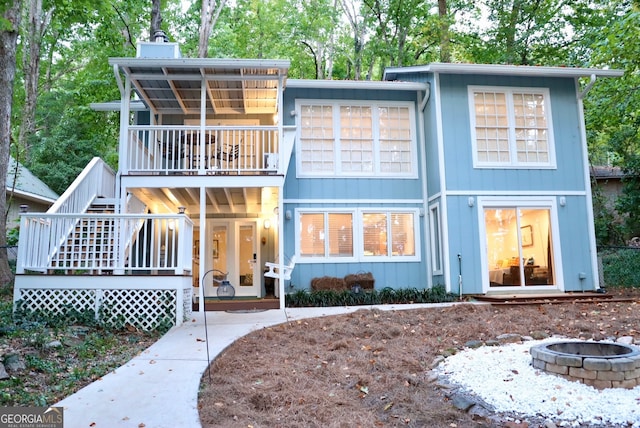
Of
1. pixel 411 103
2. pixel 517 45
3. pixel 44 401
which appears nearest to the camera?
pixel 44 401

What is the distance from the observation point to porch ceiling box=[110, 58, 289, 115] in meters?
8.98

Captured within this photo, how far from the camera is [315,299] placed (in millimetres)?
9781

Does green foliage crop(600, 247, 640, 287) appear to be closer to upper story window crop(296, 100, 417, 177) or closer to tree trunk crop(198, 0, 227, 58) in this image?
upper story window crop(296, 100, 417, 177)

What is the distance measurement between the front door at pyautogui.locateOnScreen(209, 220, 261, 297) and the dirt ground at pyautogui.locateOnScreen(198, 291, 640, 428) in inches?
158

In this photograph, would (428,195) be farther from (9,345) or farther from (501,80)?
(9,345)

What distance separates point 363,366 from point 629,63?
10.6 m

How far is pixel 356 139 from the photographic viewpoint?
1130 centimetres

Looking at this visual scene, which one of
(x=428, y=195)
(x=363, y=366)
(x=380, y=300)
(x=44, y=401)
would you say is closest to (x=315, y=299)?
(x=380, y=300)

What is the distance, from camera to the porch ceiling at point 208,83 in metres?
8.98

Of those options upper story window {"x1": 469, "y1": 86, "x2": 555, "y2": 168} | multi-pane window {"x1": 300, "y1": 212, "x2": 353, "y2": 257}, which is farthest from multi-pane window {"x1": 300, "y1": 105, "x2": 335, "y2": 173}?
upper story window {"x1": 469, "y1": 86, "x2": 555, "y2": 168}

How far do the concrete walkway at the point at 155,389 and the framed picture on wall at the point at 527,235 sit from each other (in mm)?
6853

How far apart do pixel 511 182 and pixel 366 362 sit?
6851mm

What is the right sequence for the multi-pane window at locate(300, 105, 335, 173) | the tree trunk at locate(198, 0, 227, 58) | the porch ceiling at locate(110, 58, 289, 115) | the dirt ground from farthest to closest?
1. the tree trunk at locate(198, 0, 227, 58)
2. the multi-pane window at locate(300, 105, 335, 173)
3. the porch ceiling at locate(110, 58, 289, 115)
4. the dirt ground

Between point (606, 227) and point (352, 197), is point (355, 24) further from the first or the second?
point (606, 227)
